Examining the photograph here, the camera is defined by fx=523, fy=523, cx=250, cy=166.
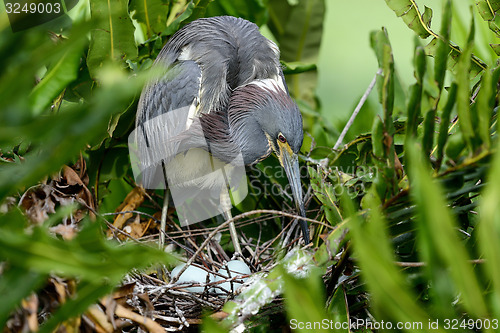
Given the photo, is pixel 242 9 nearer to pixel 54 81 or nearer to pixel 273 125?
pixel 273 125

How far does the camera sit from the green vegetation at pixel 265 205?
1.74 feet

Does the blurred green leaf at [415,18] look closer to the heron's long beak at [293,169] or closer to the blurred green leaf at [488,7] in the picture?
the blurred green leaf at [488,7]

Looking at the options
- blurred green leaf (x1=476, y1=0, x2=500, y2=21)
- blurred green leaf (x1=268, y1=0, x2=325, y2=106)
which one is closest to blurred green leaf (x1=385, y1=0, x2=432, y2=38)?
blurred green leaf (x1=476, y1=0, x2=500, y2=21)

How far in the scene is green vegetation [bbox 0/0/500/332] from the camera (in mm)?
532

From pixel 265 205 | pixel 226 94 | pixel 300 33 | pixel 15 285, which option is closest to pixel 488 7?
pixel 226 94

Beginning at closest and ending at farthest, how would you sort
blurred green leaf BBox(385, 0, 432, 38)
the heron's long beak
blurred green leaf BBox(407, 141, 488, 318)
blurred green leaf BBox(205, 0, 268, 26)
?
1. blurred green leaf BBox(407, 141, 488, 318)
2. blurred green leaf BBox(385, 0, 432, 38)
3. the heron's long beak
4. blurred green leaf BBox(205, 0, 268, 26)

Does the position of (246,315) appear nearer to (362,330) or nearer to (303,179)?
(362,330)

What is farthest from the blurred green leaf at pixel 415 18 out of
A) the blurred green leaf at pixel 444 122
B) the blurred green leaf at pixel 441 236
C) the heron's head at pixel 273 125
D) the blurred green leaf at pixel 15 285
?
the blurred green leaf at pixel 15 285

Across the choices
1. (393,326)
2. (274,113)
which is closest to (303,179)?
(274,113)

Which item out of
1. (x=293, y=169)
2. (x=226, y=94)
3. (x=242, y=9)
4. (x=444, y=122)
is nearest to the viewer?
(x=444, y=122)

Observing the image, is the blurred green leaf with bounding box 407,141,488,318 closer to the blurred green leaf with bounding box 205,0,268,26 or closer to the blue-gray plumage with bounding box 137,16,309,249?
the blue-gray plumage with bounding box 137,16,309,249

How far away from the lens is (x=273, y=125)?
1748 millimetres

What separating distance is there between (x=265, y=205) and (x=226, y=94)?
1.45ft

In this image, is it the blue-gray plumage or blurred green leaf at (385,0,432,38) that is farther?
the blue-gray plumage
